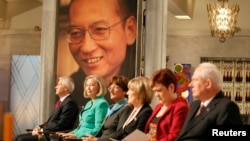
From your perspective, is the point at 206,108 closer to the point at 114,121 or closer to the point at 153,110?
the point at 153,110

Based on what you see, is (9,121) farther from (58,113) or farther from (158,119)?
(58,113)

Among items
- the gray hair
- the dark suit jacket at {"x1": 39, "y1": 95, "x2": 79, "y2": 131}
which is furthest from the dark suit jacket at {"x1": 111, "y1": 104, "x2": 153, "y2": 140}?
the dark suit jacket at {"x1": 39, "y1": 95, "x2": 79, "y2": 131}

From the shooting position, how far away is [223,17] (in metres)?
13.9

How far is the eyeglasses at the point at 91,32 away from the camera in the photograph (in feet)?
34.1

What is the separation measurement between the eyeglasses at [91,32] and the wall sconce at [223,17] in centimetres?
415

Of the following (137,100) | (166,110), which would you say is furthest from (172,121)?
(137,100)

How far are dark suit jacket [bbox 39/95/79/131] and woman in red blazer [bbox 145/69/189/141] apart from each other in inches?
89.5

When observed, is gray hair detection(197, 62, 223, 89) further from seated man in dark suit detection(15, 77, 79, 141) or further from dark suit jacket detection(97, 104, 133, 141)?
seated man in dark suit detection(15, 77, 79, 141)

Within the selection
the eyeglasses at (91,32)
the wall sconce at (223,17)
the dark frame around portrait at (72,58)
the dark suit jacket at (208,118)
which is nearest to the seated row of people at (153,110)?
the dark suit jacket at (208,118)

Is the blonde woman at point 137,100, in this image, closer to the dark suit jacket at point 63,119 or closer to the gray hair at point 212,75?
the gray hair at point 212,75

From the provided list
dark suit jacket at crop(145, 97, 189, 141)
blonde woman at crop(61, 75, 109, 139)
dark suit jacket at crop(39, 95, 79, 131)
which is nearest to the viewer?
dark suit jacket at crop(145, 97, 189, 141)

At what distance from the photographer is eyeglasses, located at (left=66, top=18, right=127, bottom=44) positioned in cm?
1041

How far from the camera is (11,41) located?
15844 mm

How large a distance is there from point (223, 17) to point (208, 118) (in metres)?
8.75
